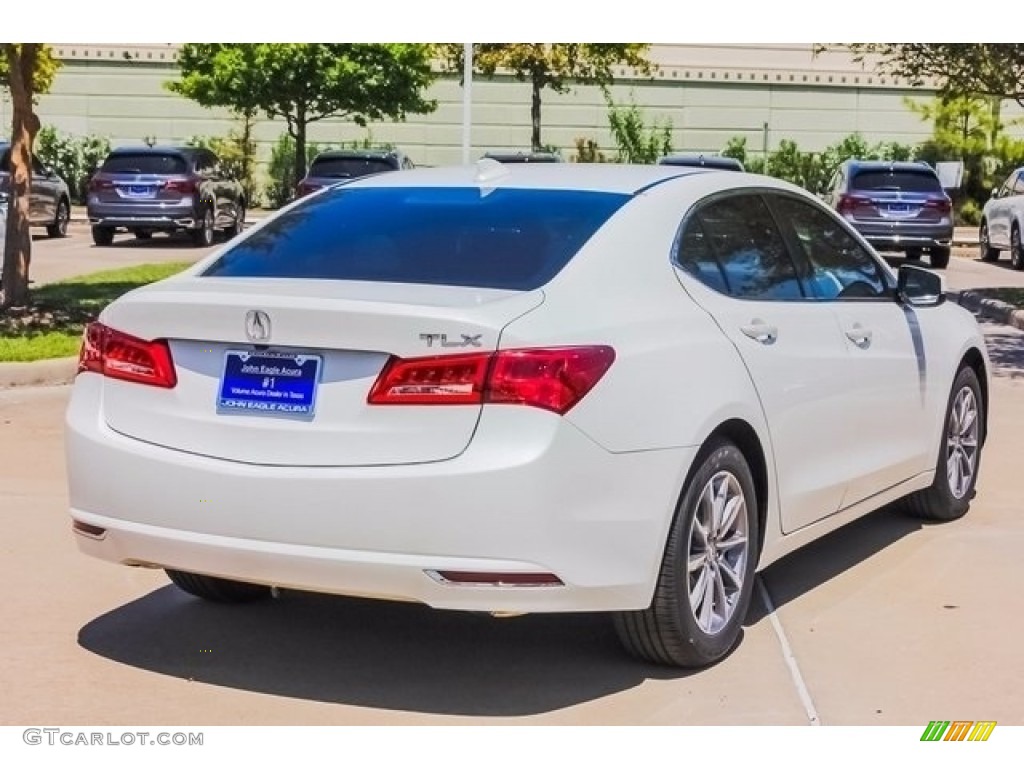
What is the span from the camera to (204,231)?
27125 millimetres

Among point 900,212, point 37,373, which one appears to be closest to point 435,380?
point 37,373

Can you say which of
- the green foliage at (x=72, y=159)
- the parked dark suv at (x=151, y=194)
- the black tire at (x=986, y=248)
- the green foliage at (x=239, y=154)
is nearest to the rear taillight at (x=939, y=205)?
the black tire at (x=986, y=248)

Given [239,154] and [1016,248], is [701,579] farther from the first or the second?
[239,154]

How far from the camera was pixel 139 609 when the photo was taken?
601cm

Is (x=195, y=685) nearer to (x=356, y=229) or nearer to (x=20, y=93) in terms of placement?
(x=356, y=229)

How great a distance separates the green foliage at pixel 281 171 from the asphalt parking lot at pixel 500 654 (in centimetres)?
3269

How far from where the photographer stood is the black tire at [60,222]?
28047 millimetres

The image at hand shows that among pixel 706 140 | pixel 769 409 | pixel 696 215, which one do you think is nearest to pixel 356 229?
pixel 696 215

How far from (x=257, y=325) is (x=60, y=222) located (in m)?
24.8

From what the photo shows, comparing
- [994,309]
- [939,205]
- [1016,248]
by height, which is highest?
[939,205]

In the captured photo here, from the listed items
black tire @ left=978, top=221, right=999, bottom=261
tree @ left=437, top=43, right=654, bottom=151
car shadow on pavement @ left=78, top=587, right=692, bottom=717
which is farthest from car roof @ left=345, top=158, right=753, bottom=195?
tree @ left=437, top=43, right=654, bottom=151

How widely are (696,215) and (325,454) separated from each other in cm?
173

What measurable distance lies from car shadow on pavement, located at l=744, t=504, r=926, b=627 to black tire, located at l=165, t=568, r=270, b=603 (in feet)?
5.95

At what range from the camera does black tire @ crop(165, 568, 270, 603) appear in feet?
19.6
